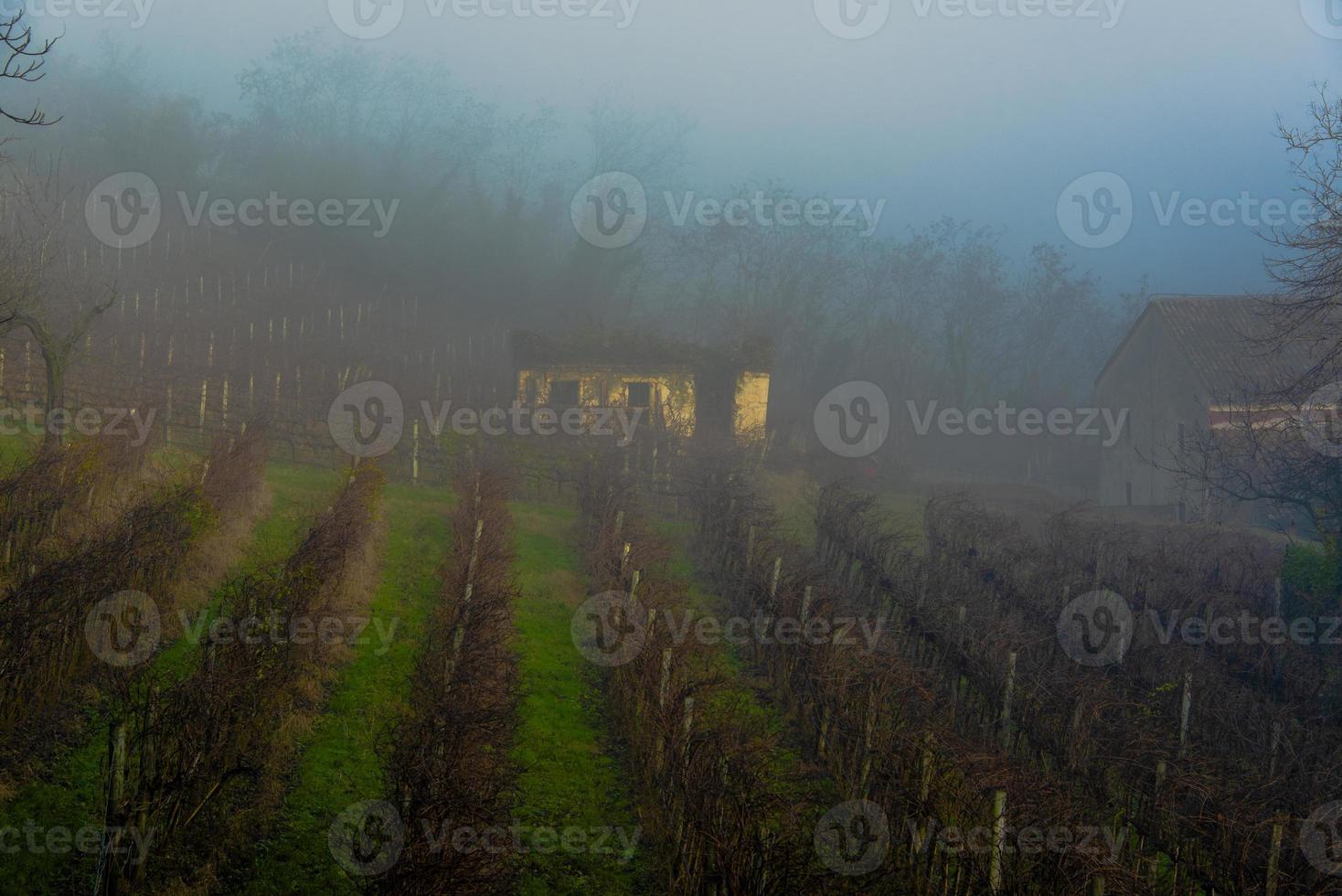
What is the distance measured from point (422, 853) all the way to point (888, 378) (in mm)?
50963

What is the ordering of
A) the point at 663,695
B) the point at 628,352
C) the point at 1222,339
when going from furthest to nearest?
the point at 628,352 → the point at 1222,339 → the point at 663,695

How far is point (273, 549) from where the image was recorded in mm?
14352

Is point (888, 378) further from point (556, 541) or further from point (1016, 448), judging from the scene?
point (556, 541)

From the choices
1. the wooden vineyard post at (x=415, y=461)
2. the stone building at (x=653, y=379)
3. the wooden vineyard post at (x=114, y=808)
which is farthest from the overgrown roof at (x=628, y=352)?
the wooden vineyard post at (x=114, y=808)

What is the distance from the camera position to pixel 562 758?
29.8 ft

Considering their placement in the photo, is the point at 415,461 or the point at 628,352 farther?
the point at 628,352

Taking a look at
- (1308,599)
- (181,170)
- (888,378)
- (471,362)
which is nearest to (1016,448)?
(888,378)

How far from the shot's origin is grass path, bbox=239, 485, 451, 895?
676cm

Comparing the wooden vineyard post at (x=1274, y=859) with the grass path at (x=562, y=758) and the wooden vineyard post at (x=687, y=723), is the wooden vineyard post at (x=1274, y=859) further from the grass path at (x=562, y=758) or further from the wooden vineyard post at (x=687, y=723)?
the grass path at (x=562, y=758)

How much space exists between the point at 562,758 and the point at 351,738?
6.54ft

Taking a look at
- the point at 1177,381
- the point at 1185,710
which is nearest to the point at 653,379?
the point at 1177,381

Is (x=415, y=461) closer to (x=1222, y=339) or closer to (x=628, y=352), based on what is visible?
(x=628, y=352)

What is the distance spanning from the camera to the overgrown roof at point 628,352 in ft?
103

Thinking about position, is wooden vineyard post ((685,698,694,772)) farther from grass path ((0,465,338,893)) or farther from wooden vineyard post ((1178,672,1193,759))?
wooden vineyard post ((1178,672,1193,759))
